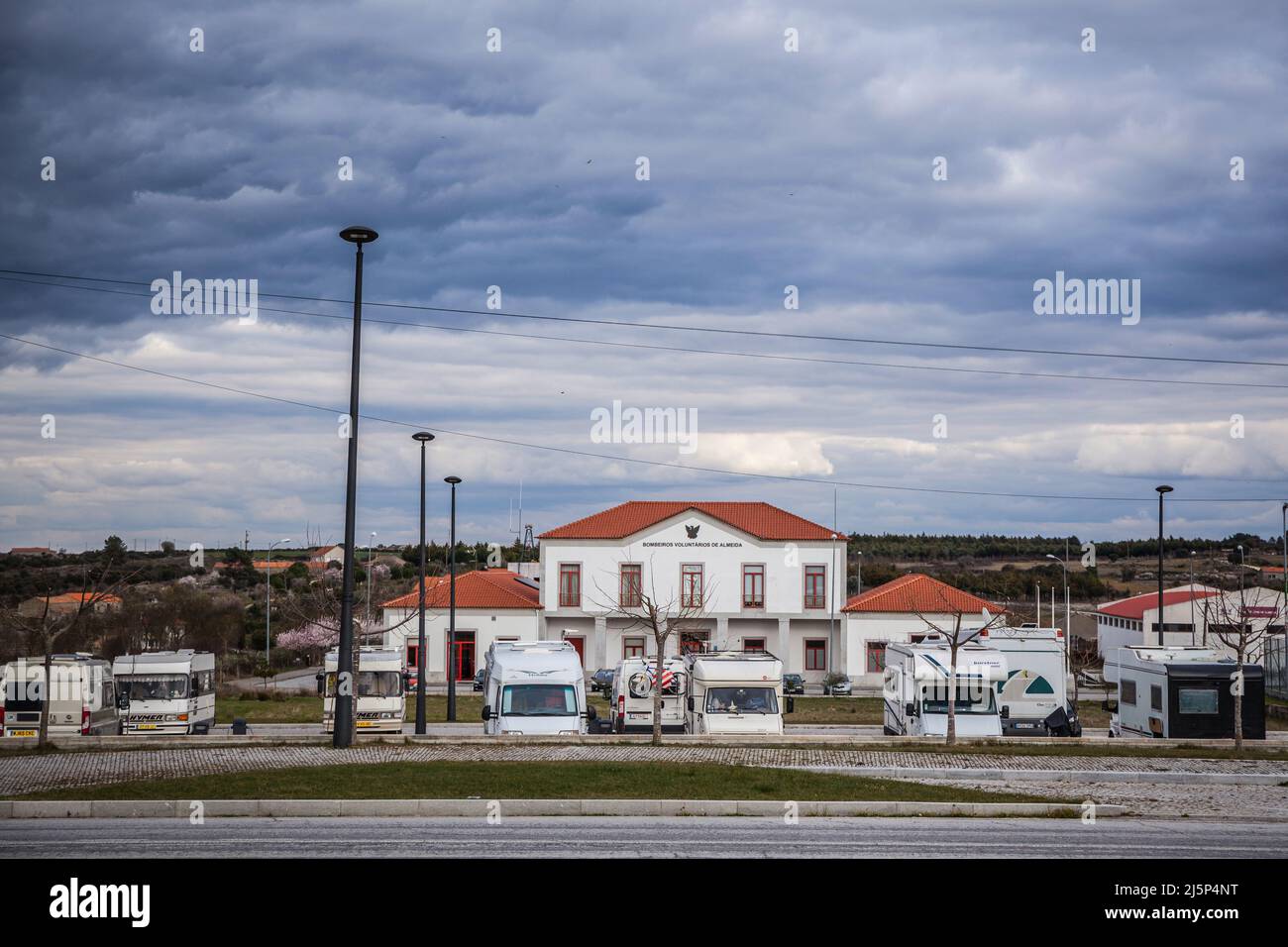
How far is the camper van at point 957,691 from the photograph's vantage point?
1128 inches

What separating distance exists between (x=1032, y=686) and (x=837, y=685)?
89.7 feet

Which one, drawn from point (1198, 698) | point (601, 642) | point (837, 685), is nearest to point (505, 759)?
point (1198, 698)

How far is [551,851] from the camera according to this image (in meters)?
12.6

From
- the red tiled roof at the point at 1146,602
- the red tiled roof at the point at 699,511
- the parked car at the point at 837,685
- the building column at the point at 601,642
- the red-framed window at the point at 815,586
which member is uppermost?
Answer: the red tiled roof at the point at 699,511

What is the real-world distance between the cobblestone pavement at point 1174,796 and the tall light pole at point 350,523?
33.6ft

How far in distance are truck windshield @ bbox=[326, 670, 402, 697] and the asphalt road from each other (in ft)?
53.8

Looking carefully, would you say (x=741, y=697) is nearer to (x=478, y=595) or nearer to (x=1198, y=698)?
(x=1198, y=698)

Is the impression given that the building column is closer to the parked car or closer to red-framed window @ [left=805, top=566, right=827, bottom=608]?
red-framed window @ [left=805, top=566, right=827, bottom=608]

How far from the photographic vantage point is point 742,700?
28.0 meters

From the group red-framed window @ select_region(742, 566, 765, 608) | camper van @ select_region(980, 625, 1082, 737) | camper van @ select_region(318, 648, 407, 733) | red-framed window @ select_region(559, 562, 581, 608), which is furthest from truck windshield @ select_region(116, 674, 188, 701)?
red-framed window @ select_region(742, 566, 765, 608)

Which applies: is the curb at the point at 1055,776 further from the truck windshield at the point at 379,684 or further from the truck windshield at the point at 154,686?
the truck windshield at the point at 154,686

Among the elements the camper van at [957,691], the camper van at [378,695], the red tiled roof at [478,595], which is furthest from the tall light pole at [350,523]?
the red tiled roof at [478,595]

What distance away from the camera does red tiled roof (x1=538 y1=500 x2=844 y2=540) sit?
6156cm

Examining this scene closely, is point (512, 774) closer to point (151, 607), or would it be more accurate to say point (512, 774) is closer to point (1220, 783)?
point (1220, 783)
